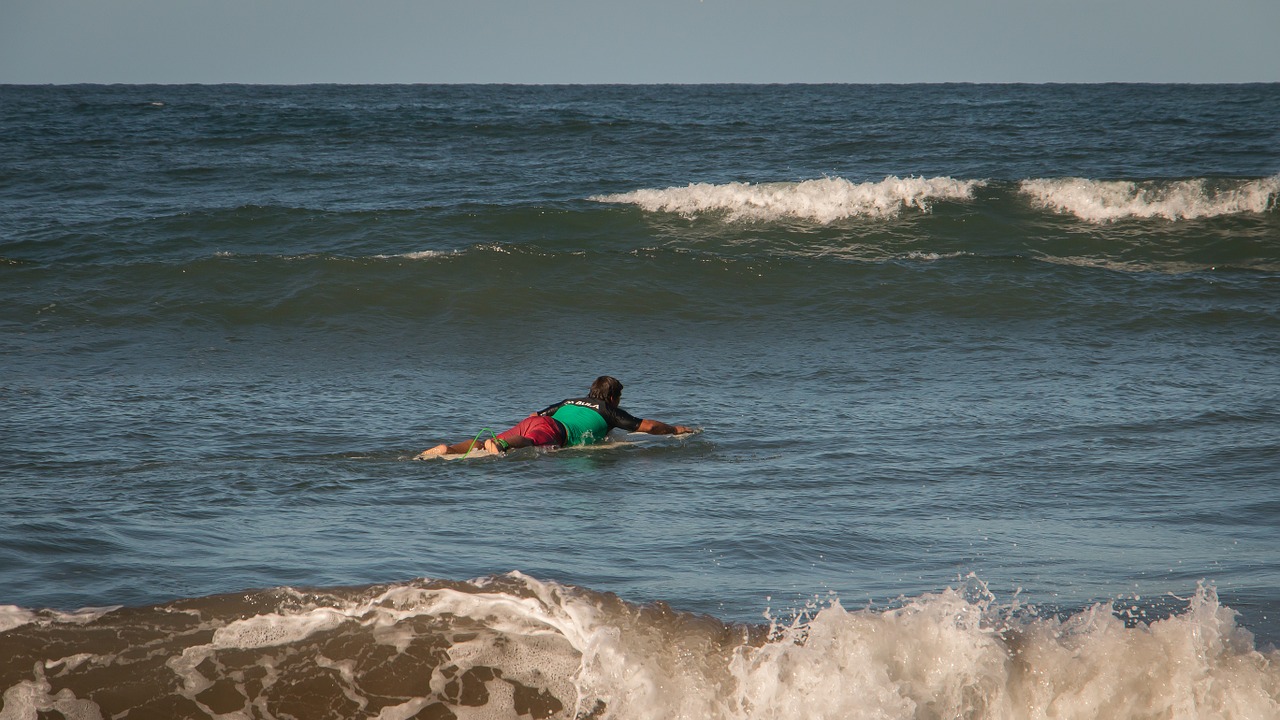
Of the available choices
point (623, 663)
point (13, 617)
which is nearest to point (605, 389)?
point (623, 663)

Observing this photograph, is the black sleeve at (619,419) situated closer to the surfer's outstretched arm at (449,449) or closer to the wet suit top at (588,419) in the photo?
the wet suit top at (588,419)

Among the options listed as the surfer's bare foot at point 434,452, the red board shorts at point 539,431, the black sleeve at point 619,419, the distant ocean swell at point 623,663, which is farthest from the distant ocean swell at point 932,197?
the distant ocean swell at point 623,663

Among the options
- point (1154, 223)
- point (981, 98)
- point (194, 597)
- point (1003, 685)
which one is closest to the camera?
point (1003, 685)

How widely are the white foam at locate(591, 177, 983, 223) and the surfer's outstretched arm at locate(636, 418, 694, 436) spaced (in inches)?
374

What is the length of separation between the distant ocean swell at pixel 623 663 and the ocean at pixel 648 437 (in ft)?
0.05

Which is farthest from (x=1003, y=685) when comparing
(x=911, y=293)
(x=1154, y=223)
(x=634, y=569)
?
(x=1154, y=223)

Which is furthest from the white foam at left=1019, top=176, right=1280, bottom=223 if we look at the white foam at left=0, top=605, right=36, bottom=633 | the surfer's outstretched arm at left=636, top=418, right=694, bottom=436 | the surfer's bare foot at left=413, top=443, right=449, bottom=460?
the white foam at left=0, top=605, right=36, bottom=633

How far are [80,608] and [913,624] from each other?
134 inches

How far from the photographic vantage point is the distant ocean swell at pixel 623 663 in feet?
13.0

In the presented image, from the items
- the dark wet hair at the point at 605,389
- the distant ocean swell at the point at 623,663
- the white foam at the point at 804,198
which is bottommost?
the distant ocean swell at the point at 623,663

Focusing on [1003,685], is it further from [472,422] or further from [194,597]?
[472,422]

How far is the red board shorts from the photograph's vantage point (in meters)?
7.98

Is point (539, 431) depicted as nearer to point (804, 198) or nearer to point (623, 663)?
point (623, 663)

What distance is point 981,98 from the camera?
38.0 metres
